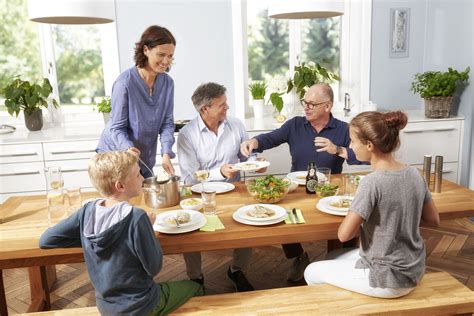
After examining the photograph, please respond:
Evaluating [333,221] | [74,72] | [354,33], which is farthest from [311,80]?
[333,221]

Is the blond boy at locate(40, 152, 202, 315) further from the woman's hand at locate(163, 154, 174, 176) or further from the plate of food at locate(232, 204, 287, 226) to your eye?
the woman's hand at locate(163, 154, 174, 176)

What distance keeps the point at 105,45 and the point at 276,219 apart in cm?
302

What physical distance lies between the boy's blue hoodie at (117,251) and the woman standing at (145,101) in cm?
92

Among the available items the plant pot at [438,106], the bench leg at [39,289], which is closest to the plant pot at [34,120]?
the bench leg at [39,289]

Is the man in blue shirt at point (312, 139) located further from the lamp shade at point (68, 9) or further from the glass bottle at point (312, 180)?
the lamp shade at point (68, 9)

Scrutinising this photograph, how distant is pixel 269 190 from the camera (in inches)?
84.5

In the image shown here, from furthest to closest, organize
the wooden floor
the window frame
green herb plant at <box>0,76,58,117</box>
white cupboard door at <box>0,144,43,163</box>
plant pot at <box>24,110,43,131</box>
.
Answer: the window frame, plant pot at <box>24,110,43,131</box>, green herb plant at <box>0,76,58,117</box>, white cupboard door at <box>0,144,43,163</box>, the wooden floor

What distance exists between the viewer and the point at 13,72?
4.25 m

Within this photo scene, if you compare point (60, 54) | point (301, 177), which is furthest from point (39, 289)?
point (60, 54)

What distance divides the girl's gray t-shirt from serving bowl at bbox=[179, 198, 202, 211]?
748mm

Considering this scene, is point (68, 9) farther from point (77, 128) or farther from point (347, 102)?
point (347, 102)

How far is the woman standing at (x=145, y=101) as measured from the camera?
2559 millimetres

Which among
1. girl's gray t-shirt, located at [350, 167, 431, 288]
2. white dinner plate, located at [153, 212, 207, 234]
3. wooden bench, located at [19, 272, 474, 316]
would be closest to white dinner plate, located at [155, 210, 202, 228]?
white dinner plate, located at [153, 212, 207, 234]

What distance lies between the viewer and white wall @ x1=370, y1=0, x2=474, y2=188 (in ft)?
13.4
